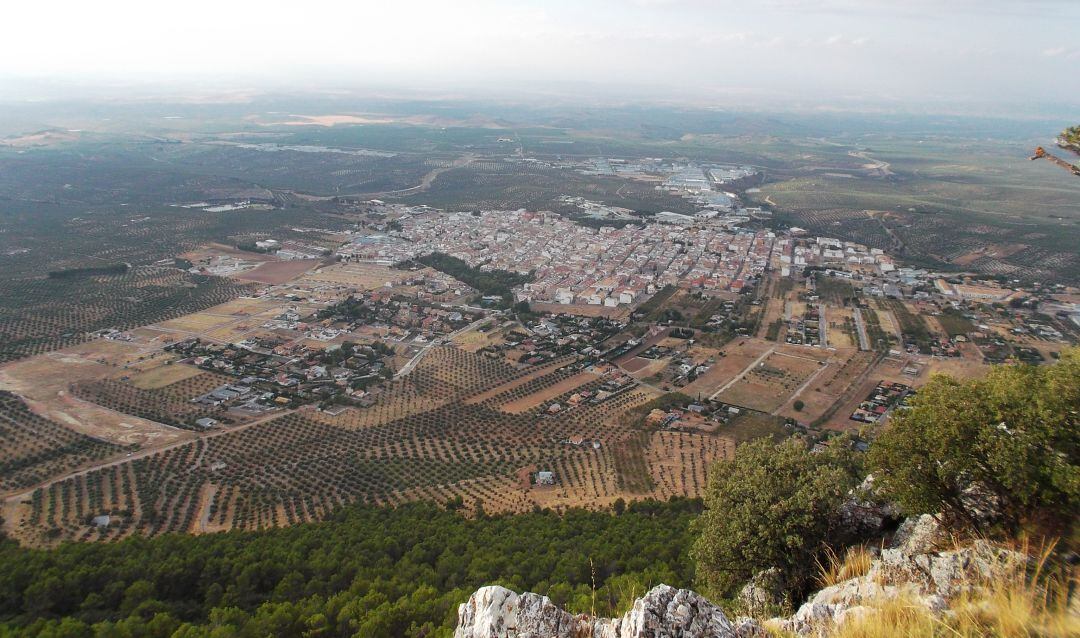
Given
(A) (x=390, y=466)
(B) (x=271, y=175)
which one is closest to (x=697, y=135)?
(B) (x=271, y=175)

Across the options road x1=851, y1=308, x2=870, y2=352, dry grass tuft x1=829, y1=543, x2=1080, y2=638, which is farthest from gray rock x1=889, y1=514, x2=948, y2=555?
road x1=851, y1=308, x2=870, y2=352

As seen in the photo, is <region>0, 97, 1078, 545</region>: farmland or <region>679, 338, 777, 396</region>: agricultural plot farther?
<region>679, 338, 777, 396</region>: agricultural plot

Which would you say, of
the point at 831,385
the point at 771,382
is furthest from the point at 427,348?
the point at 831,385

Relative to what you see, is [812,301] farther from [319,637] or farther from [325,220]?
[325,220]

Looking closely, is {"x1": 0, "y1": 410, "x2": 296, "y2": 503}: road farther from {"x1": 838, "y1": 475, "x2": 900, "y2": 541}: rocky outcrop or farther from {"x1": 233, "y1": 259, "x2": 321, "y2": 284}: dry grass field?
{"x1": 838, "y1": 475, "x2": 900, "y2": 541}: rocky outcrop

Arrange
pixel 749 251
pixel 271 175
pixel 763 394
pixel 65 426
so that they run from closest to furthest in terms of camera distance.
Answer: pixel 65 426
pixel 763 394
pixel 749 251
pixel 271 175

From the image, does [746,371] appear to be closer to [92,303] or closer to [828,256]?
[828,256]

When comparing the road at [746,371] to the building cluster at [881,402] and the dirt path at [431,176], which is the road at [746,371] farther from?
the dirt path at [431,176]
